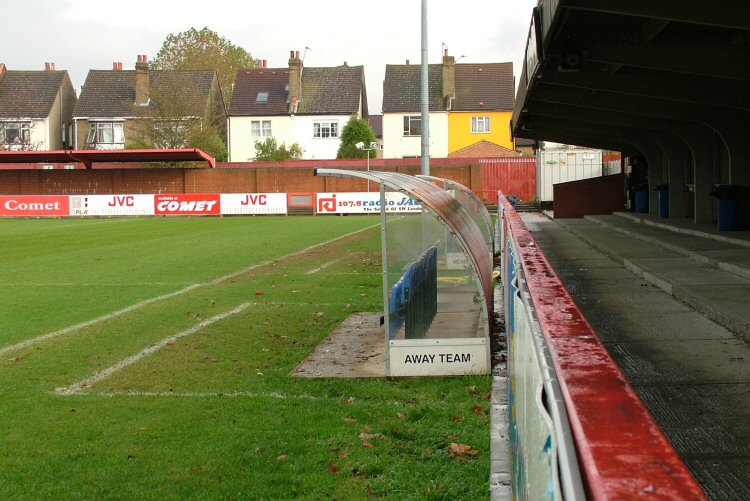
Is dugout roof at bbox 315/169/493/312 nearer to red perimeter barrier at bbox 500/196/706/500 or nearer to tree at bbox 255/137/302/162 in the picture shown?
red perimeter barrier at bbox 500/196/706/500

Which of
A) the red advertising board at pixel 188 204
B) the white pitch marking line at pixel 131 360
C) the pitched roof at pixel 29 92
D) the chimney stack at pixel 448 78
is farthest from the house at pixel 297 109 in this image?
the white pitch marking line at pixel 131 360

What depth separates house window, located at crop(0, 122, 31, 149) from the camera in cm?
6988

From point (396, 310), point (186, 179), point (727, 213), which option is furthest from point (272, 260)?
point (186, 179)

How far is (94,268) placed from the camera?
1861 cm

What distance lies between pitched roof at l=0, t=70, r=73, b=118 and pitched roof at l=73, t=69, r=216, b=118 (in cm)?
219

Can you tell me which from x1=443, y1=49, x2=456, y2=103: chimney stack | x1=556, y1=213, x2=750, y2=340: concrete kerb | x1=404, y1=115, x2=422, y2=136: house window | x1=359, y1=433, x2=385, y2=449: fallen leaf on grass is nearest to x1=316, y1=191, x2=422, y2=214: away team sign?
x1=404, y1=115, x2=422, y2=136: house window

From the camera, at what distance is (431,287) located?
10125 millimetres

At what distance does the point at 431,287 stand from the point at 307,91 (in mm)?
63588

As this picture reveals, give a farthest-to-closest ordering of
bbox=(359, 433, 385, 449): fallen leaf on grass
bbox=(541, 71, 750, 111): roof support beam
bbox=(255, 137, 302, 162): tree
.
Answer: bbox=(255, 137, 302, 162): tree < bbox=(541, 71, 750, 111): roof support beam < bbox=(359, 433, 385, 449): fallen leaf on grass

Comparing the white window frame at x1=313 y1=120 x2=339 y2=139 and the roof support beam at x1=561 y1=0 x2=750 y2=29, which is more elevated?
the white window frame at x1=313 y1=120 x2=339 y2=139

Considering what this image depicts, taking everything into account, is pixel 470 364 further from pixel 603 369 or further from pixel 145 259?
pixel 145 259

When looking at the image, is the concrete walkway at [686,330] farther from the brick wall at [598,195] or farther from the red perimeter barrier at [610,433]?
the brick wall at [598,195]

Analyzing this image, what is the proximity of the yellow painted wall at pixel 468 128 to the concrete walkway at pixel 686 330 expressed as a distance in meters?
53.0

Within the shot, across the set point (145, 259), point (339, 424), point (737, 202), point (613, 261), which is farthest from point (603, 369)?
point (145, 259)
